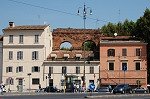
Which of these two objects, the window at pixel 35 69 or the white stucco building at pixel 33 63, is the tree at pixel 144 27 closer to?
the white stucco building at pixel 33 63

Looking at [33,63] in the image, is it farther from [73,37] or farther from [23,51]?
[73,37]

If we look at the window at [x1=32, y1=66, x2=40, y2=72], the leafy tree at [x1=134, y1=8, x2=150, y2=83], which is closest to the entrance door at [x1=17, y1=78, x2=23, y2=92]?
the window at [x1=32, y1=66, x2=40, y2=72]

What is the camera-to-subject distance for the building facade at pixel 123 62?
8044cm

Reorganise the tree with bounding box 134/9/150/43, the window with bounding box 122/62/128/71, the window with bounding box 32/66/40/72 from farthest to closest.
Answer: the window with bounding box 32/66/40/72 < the tree with bounding box 134/9/150/43 < the window with bounding box 122/62/128/71

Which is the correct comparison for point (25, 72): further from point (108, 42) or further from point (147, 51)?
point (147, 51)

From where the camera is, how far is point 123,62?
3196 inches

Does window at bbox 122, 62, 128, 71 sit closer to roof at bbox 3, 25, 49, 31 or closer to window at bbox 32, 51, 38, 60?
window at bbox 32, 51, 38, 60

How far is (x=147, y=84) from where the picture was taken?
266ft

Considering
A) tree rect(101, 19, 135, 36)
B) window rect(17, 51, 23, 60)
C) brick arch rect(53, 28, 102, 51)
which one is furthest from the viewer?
tree rect(101, 19, 135, 36)

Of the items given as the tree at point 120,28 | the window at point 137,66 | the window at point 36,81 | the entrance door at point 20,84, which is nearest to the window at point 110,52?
the window at point 137,66

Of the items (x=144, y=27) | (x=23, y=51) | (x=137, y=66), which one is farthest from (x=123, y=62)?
(x=23, y=51)

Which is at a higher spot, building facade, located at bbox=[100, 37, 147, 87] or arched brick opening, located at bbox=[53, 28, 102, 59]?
arched brick opening, located at bbox=[53, 28, 102, 59]

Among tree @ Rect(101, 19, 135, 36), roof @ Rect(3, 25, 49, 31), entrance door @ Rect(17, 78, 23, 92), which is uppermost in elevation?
tree @ Rect(101, 19, 135, 36)

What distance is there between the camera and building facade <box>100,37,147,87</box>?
80.4 metres
